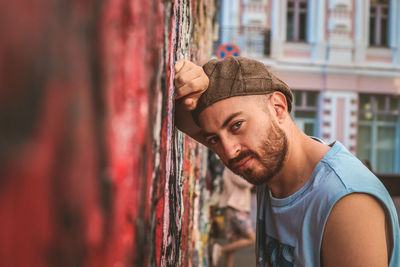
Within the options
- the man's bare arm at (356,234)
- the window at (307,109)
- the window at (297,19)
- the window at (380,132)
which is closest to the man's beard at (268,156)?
the man's bare arm at (356,234)

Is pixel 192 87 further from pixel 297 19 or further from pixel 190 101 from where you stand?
pixel 297 19

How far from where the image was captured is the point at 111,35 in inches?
21.7

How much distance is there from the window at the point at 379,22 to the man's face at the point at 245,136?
1538 cm

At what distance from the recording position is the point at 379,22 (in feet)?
50.6

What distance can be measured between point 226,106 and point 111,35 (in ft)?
3.55

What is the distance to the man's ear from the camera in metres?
1.75

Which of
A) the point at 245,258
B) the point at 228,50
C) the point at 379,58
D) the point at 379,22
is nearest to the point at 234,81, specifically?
the point at 245,258

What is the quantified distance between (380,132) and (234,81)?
15.9m

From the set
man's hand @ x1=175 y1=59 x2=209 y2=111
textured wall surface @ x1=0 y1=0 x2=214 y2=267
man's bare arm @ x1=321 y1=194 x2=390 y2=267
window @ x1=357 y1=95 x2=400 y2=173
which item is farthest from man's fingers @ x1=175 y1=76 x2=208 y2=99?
window @ x1=357 y1=95 x2=400 y2=173

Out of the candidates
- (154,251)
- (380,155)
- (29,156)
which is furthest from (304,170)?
(380,155)

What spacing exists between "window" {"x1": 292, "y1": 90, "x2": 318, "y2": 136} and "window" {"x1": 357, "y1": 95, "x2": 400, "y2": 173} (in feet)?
6.13

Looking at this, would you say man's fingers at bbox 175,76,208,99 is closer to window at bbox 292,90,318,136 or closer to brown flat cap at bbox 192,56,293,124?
brown flat cap at bbox 192,56,293,124

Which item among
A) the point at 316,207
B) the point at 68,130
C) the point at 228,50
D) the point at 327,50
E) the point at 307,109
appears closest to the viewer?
the point at 68,130

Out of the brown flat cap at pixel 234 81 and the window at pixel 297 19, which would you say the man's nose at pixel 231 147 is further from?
the window at pixel 297 19
